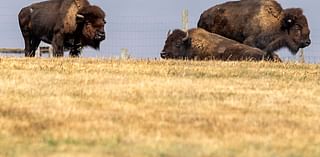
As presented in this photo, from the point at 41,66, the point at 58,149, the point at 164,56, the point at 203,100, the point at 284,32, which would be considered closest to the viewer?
the point at 58,149

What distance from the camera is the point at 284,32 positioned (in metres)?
22.8

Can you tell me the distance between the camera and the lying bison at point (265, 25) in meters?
22.4

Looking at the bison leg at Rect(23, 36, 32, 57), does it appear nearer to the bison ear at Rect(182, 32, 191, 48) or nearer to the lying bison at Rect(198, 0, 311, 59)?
the bison ear at Rect(182, 32, 191, 48)

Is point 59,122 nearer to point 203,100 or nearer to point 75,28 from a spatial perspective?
point 203,100

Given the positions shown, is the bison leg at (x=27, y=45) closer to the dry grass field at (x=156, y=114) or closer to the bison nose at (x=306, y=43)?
the bison nose at (x=306, y=43)

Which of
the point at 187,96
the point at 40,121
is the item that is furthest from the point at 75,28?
the point at 40,121

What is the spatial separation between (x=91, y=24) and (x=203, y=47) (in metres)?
4.08

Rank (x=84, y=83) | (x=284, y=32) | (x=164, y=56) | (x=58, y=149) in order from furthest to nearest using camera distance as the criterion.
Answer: (x=284, y=32), (x=164, y=56), (x=84, y=83), (x=58, y=149)

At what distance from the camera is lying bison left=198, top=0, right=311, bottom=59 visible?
2244 cm

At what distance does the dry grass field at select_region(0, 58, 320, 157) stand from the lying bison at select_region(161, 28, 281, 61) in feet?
20.3

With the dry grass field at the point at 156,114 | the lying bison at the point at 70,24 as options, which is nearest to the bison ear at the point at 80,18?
the lying bison at the point at 70,24

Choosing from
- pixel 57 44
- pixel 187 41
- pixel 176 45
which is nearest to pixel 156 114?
pixel 187 41

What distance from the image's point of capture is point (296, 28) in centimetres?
2286

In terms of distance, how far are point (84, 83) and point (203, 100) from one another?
7.15 feet
